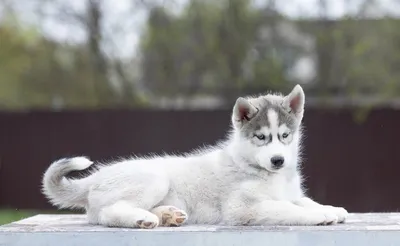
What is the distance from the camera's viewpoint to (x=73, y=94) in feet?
57.4

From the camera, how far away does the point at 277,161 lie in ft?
16.1

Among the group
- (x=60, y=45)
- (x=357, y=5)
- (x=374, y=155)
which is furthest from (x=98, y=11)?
(x=374, y=155)

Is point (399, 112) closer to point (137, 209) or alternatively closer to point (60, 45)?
point (60, 45)

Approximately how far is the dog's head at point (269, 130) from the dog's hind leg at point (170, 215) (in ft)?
1.88

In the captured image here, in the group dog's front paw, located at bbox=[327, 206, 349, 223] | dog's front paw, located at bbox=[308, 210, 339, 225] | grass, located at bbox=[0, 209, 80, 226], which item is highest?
dog's front paw, located at bbox=[308, 210, 339, 225]

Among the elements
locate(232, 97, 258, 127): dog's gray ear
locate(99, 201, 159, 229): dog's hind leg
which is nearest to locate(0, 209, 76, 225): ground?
locate(99, 201, 159, 229): dog's hind leg

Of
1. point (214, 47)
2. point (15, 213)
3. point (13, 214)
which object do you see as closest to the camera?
point (13, 214)

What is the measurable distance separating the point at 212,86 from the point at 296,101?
10.5 m

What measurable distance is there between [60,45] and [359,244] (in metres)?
13.6

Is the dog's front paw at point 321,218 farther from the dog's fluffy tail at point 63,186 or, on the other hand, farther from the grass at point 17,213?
the grass at point 17,213

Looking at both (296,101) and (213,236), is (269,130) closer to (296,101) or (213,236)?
(296,101)

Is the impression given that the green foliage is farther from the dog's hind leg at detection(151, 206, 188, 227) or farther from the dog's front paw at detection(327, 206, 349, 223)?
the dog's hind leg at detection(151, 206, 188, 227)

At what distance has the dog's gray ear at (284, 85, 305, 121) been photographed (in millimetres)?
5172

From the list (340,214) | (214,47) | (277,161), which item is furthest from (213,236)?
(214,47)
